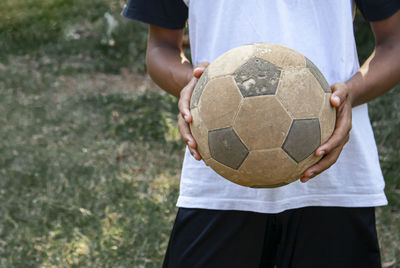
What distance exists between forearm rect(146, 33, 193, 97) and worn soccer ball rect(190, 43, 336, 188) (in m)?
0.35

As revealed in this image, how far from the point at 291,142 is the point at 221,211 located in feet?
1.56

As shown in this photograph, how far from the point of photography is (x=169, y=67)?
1867 millimetres

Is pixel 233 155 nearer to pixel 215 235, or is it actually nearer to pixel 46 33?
pixel 215 235

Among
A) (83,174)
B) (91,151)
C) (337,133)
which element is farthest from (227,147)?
(91,151)

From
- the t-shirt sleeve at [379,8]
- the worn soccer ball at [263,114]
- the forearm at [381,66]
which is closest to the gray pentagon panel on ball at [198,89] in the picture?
the worn soccer ball at [263,114]

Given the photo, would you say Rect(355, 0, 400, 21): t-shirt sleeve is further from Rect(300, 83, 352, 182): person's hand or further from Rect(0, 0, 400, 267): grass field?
Rect(0, 0, 400, 267): grass field

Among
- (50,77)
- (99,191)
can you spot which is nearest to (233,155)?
(99,191)

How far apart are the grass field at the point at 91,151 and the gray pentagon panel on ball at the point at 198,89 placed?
2.24 m

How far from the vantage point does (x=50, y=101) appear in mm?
6238

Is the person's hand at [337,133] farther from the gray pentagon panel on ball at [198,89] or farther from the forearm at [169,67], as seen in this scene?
the forearm at [169,67]

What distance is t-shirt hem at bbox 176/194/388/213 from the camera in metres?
1.73

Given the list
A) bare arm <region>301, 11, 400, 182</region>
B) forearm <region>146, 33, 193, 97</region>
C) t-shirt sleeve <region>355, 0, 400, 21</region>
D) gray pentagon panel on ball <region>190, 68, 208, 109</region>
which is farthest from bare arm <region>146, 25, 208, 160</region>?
t-shirt sleeve <region>355, 0, 400, 21</region>

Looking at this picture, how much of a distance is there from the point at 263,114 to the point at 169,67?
59 centimetres

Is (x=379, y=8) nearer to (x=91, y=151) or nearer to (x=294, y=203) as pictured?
(x=294, y=203)
